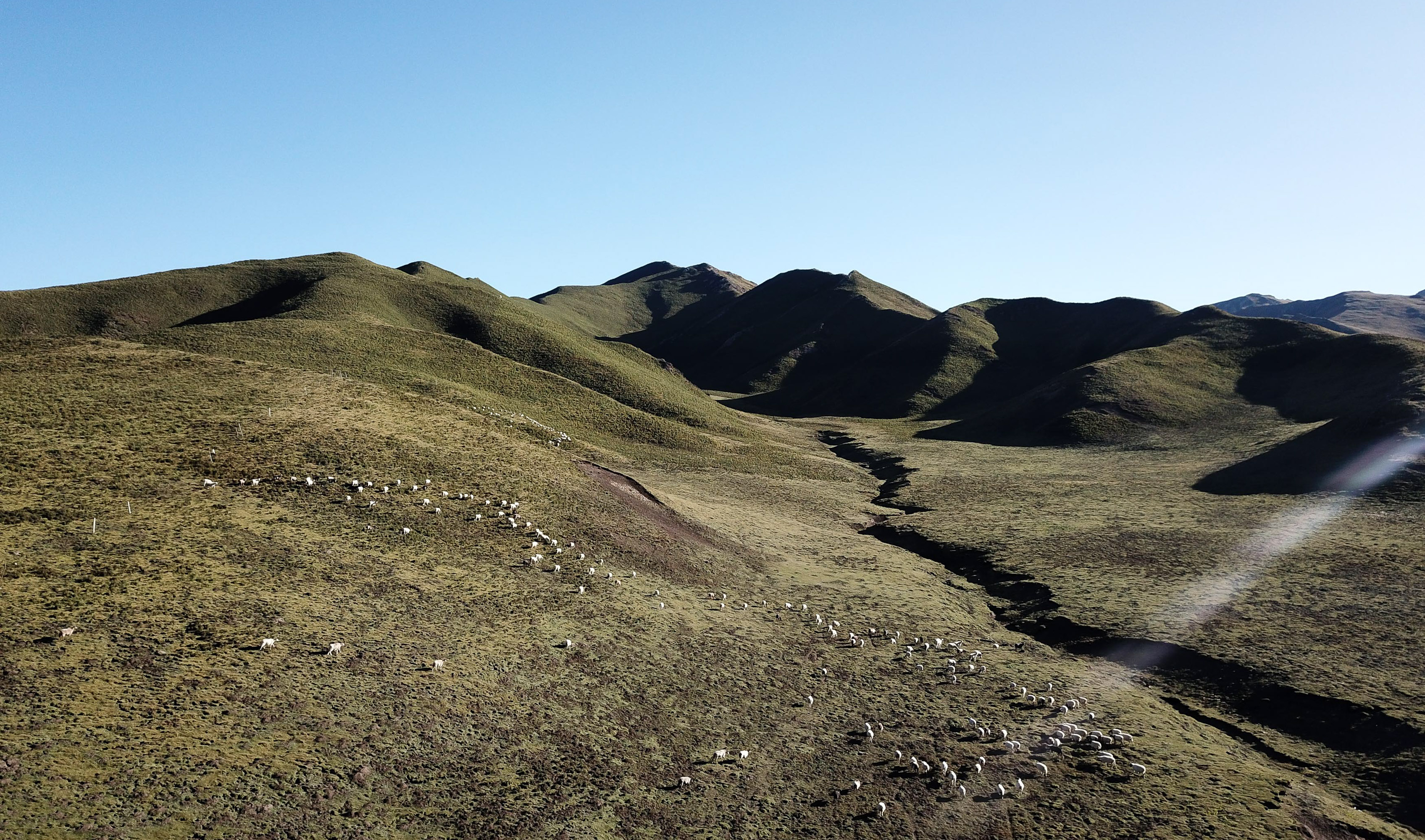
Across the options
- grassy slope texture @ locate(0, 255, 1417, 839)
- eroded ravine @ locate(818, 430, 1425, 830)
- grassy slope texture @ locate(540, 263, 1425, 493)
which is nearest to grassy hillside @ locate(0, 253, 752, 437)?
grassy slope texture @ locate(0, 255, 1417, 839)

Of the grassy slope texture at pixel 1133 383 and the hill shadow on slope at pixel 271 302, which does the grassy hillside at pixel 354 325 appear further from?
the grassy slope texture at pixel 1133 383

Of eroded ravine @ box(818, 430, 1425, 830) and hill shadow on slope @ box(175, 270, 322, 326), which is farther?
hill shadow on slope @ box(175, 270, 322, 326)

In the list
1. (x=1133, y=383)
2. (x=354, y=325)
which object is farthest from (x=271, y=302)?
(x=1133, y=383)

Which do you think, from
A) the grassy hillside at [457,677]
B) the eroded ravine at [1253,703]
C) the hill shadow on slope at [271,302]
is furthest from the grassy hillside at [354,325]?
the eroded ravine at [1253,703]

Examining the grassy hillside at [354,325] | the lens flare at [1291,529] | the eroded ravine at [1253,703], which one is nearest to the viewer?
the eroded ravine at [1253,703]

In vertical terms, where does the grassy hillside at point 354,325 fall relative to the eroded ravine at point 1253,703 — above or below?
above

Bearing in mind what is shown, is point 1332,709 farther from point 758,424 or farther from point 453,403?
point 758,424

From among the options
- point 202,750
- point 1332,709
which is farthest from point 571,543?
point 1332,709

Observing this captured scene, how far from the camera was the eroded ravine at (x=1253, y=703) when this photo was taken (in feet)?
67.3

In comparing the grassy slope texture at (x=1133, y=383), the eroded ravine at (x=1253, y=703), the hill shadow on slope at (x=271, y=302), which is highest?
the hill shadow on slope at (x=271, y=302)

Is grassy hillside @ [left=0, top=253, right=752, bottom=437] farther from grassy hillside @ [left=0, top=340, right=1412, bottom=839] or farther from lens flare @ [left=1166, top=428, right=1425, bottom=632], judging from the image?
lens flare @ [left=1166, top=428, right=1425, bottom=632]

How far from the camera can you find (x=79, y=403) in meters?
38.8

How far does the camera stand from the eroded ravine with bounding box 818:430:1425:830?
20.5 metres

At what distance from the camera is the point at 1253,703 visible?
25391mm
